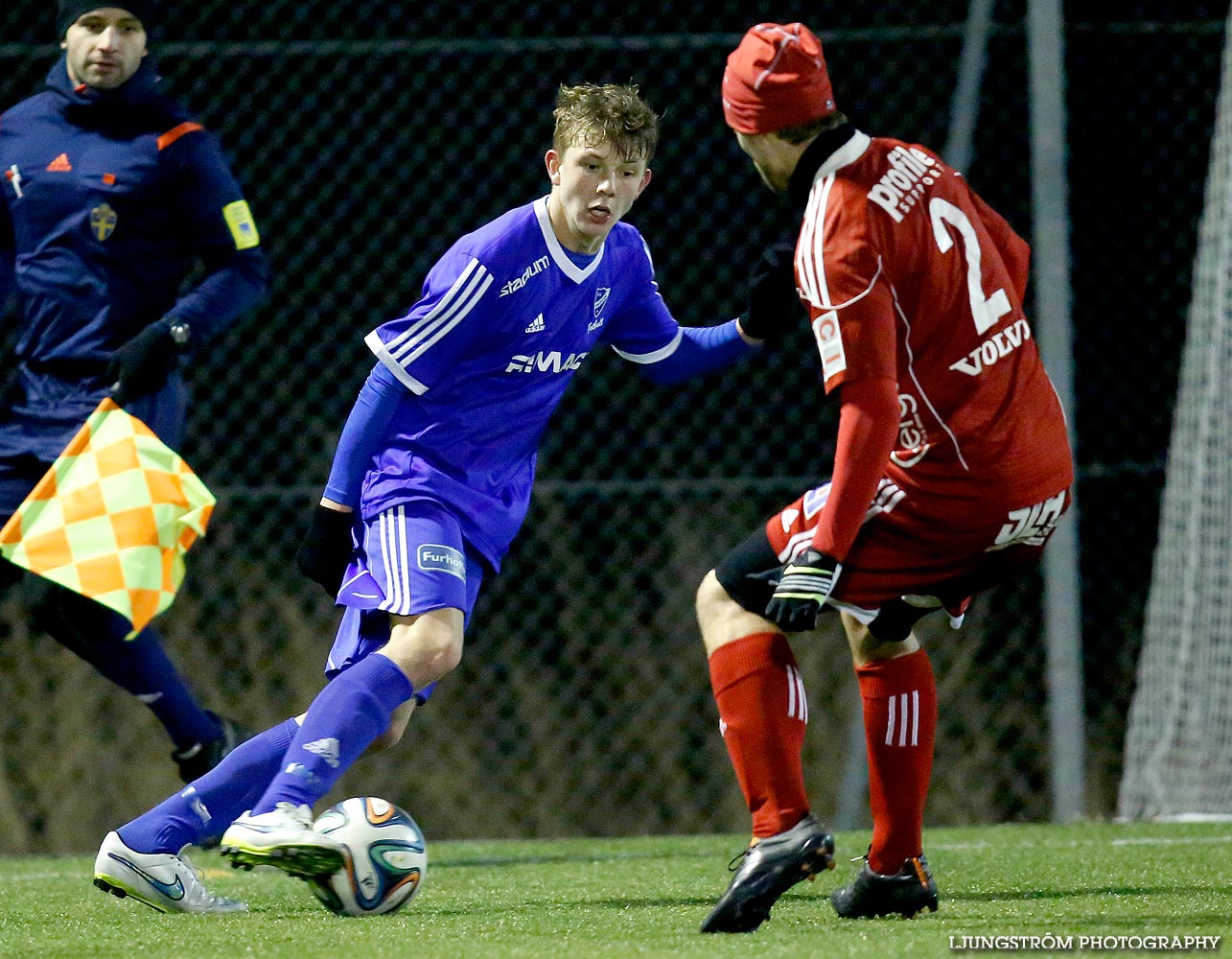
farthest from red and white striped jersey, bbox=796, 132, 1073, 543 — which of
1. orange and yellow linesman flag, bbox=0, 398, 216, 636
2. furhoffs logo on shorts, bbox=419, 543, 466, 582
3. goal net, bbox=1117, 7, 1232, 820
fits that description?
goal net, bbox=1117, 7, 1232, 820

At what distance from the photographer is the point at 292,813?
322 centimetres

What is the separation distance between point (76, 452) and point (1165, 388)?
3.68 metres

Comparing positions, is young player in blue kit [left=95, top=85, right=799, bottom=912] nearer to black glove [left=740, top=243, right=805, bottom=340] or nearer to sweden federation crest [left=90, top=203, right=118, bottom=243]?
black glove [left=740, top=243, right=805, bottom=340]

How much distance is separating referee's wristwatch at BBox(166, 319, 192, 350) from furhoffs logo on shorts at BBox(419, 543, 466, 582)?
1.24 m

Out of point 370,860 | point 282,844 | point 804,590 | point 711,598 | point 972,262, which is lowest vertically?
point 370,860

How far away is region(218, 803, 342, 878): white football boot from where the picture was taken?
3.10m

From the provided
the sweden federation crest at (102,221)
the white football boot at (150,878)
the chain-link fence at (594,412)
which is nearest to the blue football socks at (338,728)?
the white football boot at (150,878)

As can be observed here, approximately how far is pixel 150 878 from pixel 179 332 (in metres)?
1.44

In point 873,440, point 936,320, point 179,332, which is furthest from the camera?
point 179,332

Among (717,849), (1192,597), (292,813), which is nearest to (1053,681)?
(1192,597)

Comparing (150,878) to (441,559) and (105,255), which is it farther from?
(105,255)

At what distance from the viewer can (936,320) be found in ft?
10.4

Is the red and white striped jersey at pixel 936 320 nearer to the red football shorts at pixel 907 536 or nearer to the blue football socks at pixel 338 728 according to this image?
the red football shorts at pixel 907 536

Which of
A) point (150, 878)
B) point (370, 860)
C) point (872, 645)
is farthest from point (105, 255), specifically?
point (872, 645)
